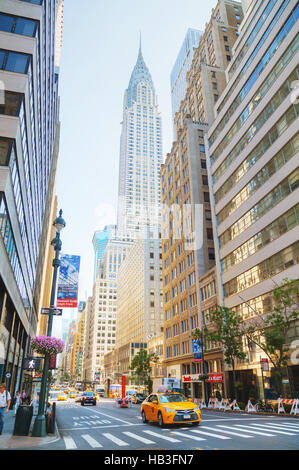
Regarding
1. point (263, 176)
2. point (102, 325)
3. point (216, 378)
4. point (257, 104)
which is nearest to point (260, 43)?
point (257, 104)

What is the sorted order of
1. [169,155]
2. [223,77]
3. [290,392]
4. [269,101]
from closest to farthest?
[290,392], [269,101], [223,77], [169,155]

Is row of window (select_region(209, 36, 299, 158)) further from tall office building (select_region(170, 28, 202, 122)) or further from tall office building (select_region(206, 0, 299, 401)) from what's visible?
tall office building (select_region(170, 28, 202, 122))

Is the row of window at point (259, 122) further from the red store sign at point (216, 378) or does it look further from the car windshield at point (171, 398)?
the car windshield at point (171, 398)

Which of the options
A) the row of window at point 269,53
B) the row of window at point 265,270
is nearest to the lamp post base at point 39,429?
the row of window at point 265,270

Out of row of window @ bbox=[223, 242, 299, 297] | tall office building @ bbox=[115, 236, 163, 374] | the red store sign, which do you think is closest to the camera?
row of window @ bbox=[223, 242, 299, 297]

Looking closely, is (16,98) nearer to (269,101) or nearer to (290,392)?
(269,101)

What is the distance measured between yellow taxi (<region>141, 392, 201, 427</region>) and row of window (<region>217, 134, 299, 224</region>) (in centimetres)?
2469

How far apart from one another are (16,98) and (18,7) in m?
8.41

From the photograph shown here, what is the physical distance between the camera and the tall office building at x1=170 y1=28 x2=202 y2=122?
4327 inches

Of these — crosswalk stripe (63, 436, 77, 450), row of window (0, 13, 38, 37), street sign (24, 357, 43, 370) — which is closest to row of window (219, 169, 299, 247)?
row of window (0, 13, 38, 37)

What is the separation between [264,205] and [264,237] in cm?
339

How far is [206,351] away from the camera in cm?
4878

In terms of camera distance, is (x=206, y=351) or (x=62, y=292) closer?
(x=62, y=292)
